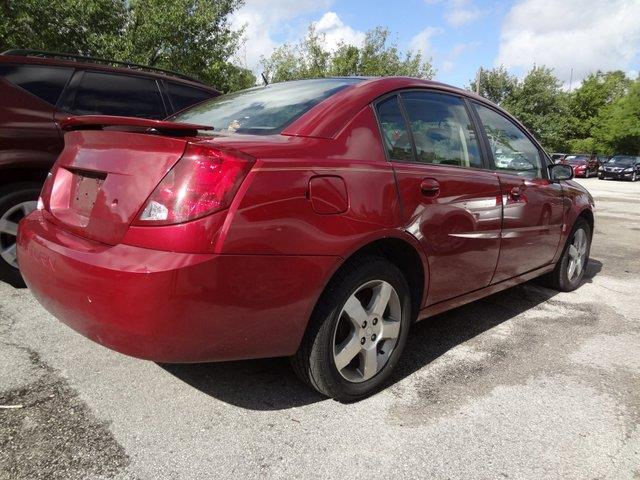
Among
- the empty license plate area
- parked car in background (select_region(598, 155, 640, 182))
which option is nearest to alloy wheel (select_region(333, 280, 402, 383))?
the empty license plate area

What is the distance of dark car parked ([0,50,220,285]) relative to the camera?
3.78 metres

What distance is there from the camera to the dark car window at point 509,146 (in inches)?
140

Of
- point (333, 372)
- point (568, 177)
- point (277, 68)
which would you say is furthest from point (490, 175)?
point (277, 68)

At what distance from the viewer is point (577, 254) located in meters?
4.87

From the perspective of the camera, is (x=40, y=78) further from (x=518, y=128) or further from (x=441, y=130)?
(x=518, y=128)

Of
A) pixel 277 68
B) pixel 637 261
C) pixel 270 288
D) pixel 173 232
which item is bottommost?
pixel 637 261

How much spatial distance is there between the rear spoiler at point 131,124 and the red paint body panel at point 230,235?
0.05 metres

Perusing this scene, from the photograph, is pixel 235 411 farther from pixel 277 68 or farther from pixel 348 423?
pixel 277 68

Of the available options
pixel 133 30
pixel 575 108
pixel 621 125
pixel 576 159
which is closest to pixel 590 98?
pixel 575 108

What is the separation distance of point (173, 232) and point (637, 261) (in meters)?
6.41

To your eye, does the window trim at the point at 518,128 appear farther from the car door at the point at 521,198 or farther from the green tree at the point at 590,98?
the green tree at the point at 590,98

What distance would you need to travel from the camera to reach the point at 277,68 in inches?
1173

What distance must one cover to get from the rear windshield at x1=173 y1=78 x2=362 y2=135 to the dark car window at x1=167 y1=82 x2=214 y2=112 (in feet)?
5.40

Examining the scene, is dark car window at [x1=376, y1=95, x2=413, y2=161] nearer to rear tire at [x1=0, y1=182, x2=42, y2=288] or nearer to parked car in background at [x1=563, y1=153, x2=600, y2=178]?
rear tire at [x1=0, y1=182, x2=42, y2=288]
